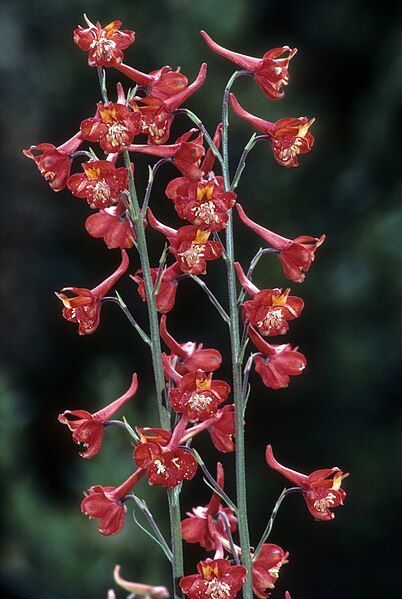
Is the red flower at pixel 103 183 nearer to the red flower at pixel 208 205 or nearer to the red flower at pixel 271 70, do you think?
the red flower at pixel 208 205

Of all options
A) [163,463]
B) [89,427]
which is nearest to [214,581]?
[163,463]

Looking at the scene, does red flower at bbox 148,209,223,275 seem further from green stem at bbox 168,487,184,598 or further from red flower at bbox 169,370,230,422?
green stem at bbox 168,487,184,598

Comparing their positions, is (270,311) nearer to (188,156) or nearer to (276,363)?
(276,363)

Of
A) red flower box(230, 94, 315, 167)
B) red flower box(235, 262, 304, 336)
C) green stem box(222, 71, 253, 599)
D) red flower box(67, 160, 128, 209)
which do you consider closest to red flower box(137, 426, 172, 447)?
green stem box(222, 71, 253, 599)

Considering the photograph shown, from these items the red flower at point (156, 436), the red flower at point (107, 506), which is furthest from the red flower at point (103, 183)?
the red flower at point (107, 506)

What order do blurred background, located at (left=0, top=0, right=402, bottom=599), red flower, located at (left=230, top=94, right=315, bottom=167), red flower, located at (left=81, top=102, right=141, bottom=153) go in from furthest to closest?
blurred background, located at (left=0, top=0, right=402, bottom=599) → red flower, located at (left=230, top=94, right=315, bottom=167) → red flower, located at (left=81, top=102, right=141, bottom=153)

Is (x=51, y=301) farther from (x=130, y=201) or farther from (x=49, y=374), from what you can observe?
(x=130, y=201)
